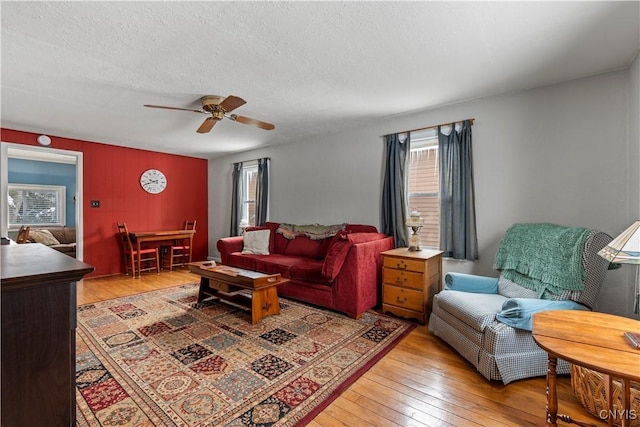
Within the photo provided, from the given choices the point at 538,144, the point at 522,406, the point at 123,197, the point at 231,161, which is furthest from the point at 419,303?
the point at 123,197

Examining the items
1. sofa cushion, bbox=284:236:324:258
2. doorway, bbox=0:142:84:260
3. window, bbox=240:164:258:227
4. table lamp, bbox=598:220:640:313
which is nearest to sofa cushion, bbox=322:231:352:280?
sofa cushion, bbox=284:236:324:258

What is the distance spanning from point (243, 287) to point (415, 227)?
2.01m

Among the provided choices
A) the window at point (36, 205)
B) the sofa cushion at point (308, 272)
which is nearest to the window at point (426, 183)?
the sofa cushion at point (308, 272)

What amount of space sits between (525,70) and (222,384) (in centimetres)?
342

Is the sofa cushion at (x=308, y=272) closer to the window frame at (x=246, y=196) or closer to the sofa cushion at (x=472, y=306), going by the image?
the sofa cushion at (x=472, y=306)

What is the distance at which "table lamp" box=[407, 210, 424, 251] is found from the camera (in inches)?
129

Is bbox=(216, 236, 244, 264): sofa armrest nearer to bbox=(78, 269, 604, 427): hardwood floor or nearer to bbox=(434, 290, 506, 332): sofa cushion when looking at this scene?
bbox=(78, 269, 604, 427): hardwood floor

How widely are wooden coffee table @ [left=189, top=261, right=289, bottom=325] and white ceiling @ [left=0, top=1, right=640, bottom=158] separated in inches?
74.4

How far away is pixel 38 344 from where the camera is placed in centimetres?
78

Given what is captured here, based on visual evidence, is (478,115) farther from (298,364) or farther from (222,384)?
(222,384)

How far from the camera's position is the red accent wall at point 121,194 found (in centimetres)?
485

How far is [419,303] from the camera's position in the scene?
2.93 m

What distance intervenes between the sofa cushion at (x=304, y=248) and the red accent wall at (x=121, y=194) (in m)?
3.03

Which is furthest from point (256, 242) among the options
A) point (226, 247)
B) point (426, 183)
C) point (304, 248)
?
point (426, 183)
